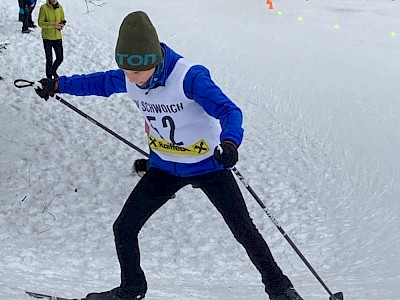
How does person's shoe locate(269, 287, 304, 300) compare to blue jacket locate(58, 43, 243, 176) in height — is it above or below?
below

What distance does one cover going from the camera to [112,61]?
554 inches

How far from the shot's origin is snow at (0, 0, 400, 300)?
6227 mm

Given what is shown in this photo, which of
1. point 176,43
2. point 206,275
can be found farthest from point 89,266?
point 176,43

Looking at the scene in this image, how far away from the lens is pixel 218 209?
12.4ft

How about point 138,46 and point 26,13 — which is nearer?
point 138,46

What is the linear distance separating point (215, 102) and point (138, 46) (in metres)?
0.53

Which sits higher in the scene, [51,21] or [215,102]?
[215,102]

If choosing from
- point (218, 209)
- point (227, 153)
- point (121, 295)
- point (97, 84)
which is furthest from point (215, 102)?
point (121, 295)

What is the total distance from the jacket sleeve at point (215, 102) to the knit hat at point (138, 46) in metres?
0.23

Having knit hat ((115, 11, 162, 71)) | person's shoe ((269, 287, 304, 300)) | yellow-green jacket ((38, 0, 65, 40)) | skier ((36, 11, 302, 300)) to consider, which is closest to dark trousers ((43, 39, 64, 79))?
yellow-green jacket ((38, 0, 65, 40))

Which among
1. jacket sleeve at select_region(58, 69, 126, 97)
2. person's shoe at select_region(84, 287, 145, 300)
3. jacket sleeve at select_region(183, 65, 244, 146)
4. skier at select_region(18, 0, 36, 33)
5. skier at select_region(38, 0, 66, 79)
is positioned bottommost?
skier at select_region(18, 0, 36, 33)

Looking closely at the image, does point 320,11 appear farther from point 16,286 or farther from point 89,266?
point 16,286

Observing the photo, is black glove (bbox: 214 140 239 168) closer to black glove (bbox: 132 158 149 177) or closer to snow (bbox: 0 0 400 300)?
snow (bbox: 0 0 400 300)

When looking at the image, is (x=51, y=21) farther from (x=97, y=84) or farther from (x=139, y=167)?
(x=97, y=84)
